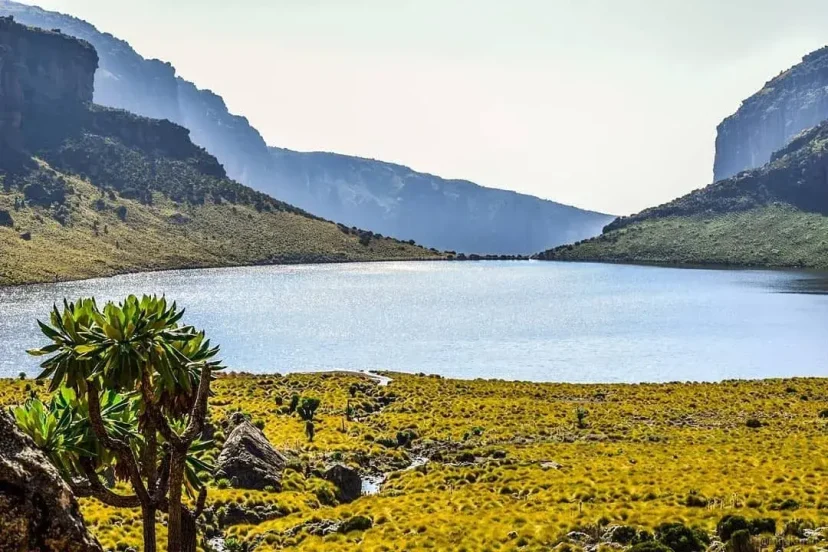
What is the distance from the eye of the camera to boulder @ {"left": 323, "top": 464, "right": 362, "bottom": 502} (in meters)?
37.6

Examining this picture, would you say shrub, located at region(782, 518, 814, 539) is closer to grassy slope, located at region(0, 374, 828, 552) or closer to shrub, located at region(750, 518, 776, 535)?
shrub, located at region(750, 518, 776, 535)

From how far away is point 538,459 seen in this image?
42.2 metres

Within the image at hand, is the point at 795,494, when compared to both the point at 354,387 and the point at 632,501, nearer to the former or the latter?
the point at 632,501

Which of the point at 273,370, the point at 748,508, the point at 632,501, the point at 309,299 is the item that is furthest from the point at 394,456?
the point at 309,299

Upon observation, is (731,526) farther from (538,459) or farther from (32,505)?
(32,505)

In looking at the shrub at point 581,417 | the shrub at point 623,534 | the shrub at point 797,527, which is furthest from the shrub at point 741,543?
the shrub at point 581,417

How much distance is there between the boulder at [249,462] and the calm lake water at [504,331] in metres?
55.5

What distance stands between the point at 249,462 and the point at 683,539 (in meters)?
23.1

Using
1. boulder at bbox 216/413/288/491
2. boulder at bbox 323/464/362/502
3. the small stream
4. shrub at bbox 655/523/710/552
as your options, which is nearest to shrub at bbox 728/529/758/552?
shrub at bbox 655/523/710/552

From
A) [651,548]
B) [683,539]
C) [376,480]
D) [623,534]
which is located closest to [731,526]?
[683,539]

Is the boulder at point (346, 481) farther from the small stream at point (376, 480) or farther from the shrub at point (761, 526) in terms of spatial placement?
the shrub at point (761, 526)

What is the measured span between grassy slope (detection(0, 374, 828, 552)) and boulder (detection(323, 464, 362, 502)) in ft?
4.84

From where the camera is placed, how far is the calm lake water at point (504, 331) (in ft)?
320

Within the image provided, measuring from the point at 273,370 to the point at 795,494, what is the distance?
7699 cm
